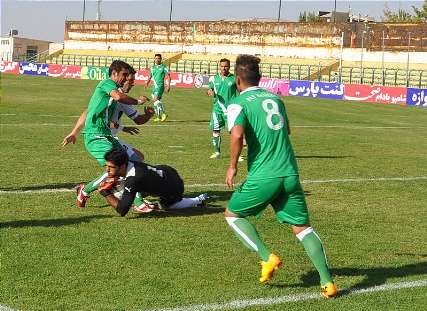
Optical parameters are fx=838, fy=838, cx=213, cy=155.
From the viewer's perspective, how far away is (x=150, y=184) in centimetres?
977

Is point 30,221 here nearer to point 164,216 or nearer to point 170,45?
point 164,216

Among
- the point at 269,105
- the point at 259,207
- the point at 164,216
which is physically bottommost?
the point at 164,216

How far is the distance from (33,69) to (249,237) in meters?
64.0

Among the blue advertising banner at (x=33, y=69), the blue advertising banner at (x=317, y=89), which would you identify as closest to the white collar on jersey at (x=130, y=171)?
the blue advertising banner at (x=317, y=89)

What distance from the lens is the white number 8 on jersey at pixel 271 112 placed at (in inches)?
264

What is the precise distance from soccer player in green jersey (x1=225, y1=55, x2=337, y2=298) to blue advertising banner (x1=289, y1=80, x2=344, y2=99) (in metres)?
41.0

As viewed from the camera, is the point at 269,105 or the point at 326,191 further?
the point at 326,191

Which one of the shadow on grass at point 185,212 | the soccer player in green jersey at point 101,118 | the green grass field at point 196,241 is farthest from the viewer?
the shadow on grass at point 185,212

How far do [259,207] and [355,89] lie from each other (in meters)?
40.6

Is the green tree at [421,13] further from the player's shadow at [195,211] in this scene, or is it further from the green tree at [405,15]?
the player's shadow at [195,211]

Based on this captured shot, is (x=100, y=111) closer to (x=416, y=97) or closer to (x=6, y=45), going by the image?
(x=416, y=97)

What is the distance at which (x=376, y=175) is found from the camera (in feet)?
47.8

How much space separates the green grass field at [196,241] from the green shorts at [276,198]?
0.61 metres

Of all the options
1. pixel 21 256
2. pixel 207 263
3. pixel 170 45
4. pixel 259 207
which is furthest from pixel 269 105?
pixel 170 45
